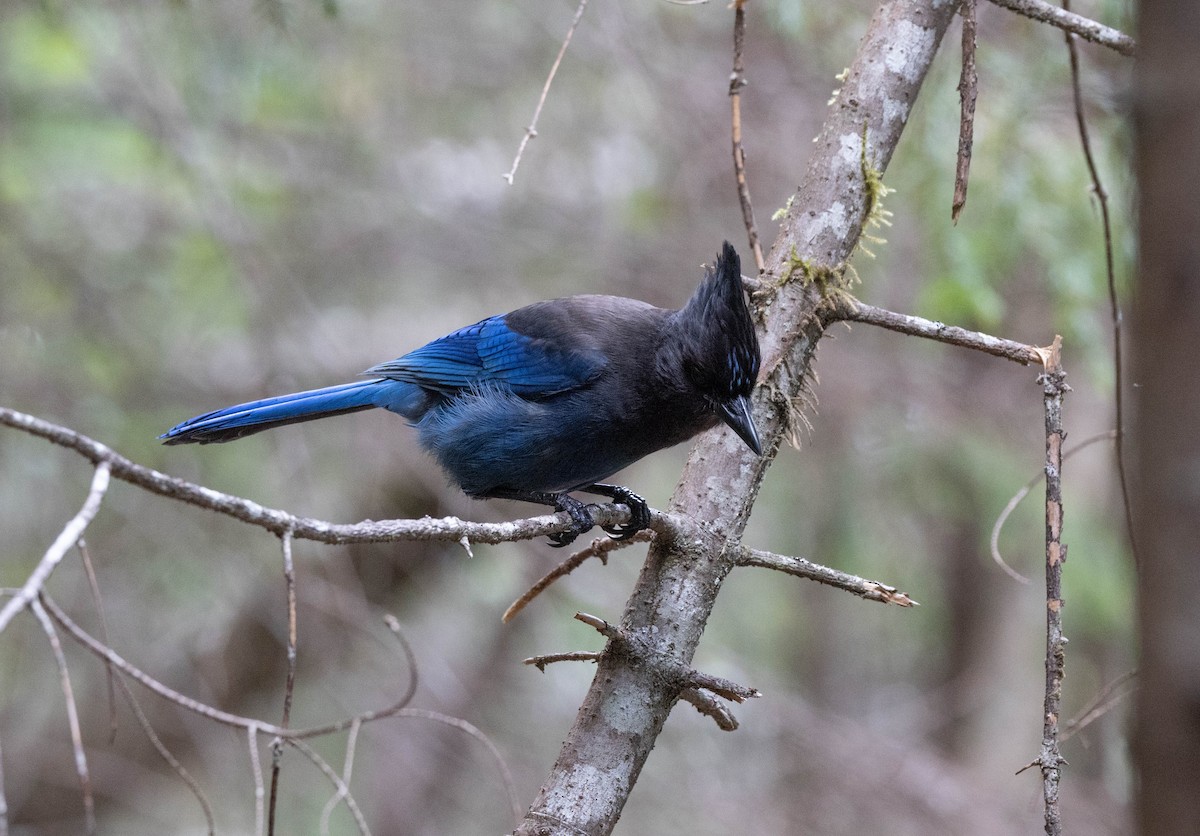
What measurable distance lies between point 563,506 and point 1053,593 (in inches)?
67.3

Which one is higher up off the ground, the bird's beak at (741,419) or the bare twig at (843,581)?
the bird's beak at (741,419)

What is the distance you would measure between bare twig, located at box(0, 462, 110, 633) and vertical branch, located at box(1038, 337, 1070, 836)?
5.99 ft

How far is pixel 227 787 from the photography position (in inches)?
307

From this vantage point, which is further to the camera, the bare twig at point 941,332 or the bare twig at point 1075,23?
the bare twig at point 1075,23

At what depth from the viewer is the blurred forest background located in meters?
5.60

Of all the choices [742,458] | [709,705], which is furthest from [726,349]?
[709,705]

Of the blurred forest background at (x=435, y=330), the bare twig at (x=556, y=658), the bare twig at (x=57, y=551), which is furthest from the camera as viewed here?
the blurred forest background at (x=435, y=330)

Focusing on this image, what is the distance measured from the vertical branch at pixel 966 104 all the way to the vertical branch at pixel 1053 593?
1.45ft

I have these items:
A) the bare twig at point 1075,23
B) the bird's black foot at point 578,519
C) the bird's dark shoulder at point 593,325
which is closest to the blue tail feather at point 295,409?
the bird's dark shoulder at point 593,325

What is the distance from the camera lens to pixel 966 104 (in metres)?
3.03

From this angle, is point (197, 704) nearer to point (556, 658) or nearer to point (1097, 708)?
point (556, 658)

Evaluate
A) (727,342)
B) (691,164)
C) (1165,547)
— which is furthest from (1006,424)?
(1165,547)

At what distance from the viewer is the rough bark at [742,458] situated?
9.27 feet

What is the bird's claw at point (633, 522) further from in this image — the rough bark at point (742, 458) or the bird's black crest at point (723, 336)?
the bird's black crest at point (723, 336)
